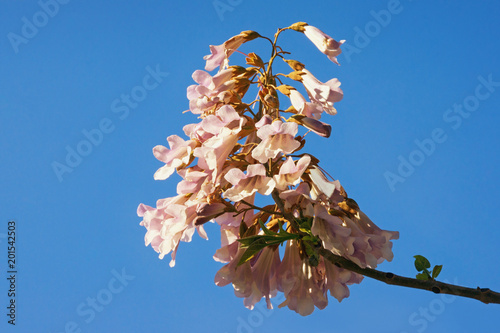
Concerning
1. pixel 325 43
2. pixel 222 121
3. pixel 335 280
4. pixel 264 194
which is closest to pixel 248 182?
pixel 264 194

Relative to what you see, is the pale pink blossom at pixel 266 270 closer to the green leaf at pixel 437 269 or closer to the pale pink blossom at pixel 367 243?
the pale pink blossom at pixel 367 243

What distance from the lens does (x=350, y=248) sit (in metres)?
2.31

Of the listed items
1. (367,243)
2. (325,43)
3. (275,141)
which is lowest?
(367,243)

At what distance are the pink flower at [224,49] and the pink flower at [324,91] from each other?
1.27 feet

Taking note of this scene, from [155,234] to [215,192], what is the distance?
442mm

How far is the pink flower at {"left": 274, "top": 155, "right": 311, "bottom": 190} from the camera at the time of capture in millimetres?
2240

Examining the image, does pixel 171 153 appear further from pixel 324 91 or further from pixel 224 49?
pixel 324 91

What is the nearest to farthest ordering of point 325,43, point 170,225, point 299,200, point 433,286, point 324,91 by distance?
point 433,286
point 299,200
point 170,225
point 324,91
point 325,43

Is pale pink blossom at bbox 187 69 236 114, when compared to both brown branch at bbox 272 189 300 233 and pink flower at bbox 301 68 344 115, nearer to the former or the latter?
pink flower at bbox 301 68 344 115

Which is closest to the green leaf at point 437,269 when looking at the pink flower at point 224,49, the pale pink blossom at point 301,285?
the pale pink blossom at point 301,285

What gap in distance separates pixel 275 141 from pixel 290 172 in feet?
0.51

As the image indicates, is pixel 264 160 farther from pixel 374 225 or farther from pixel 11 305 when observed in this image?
pixel 11 305

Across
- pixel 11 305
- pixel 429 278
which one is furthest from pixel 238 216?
pixel 11 305

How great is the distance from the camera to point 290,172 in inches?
88.7
